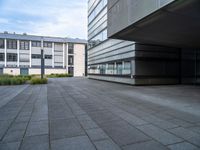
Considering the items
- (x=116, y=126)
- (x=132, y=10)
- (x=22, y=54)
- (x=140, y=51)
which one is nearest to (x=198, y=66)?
(x=140, y=51)

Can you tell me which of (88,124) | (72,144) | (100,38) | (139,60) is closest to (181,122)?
(88,124)

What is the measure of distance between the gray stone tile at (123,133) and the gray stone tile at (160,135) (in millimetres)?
209

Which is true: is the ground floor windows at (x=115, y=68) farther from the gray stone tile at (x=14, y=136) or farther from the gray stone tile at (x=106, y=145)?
the gray stone tile at (x=14, y=136)

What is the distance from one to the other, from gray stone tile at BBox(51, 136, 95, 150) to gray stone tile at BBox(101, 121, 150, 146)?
64cm

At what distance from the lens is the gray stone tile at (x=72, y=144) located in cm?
320

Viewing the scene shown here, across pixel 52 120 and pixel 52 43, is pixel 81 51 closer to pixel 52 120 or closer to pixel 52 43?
pixel 52 43

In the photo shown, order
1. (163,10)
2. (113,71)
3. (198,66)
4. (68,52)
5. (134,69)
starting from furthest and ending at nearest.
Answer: (68,52)
(113,71)
(198,66)
(134,69)
(163,10)

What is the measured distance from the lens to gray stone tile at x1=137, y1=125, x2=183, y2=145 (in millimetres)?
3504

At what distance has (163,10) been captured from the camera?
23.5 ft

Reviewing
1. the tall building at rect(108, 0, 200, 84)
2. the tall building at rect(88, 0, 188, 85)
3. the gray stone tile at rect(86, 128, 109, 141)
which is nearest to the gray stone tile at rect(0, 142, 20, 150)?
the gray stone tile at rect(86, 128, 109, 141)

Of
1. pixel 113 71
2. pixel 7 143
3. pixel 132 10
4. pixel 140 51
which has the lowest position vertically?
pixel 7 143

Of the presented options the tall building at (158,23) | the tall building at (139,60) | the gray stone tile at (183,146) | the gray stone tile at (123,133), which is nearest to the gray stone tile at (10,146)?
the gray stone tile at (123,133)

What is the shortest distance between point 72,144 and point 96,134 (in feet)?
2.40

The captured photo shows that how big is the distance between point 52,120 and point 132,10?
7.38 metres
